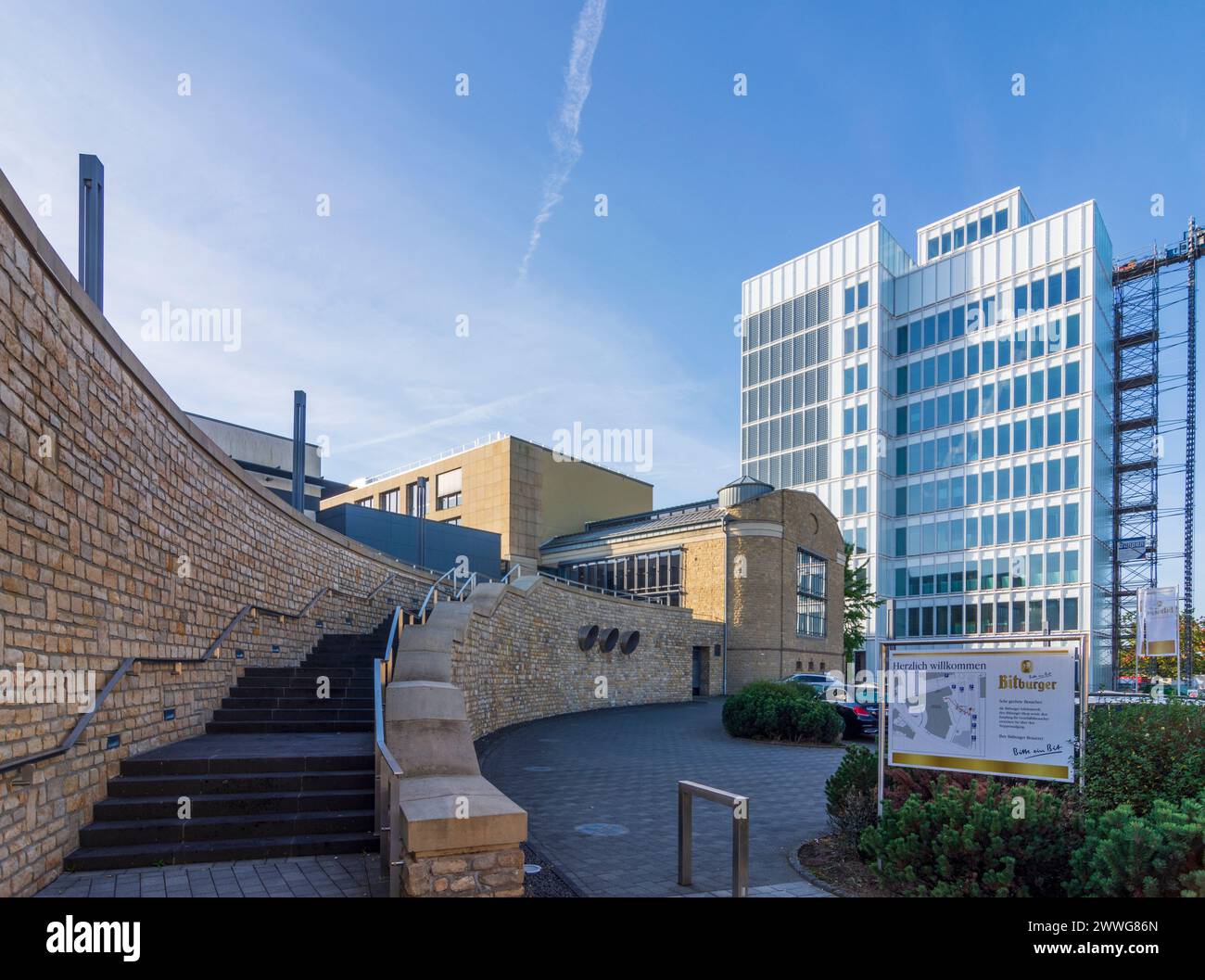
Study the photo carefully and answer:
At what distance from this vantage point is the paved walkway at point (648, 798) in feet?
23.3

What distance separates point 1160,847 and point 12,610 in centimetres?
724

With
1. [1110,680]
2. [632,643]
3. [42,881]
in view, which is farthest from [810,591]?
[42,881]

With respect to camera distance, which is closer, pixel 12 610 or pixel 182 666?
pixel 12 610

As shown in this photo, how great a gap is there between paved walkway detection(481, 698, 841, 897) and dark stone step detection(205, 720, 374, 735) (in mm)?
2184

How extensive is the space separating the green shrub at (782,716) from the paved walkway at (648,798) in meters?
0.62

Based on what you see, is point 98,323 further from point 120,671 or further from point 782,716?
point 782,716

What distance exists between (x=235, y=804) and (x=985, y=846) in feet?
19.7

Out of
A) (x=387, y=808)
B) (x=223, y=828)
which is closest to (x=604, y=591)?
(x=223, y=828)

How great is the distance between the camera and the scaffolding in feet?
176

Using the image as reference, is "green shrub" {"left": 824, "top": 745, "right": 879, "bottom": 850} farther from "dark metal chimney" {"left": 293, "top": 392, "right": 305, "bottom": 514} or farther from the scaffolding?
the scaffolding

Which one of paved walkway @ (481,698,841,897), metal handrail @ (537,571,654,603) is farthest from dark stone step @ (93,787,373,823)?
metal handrail @ (537,571,654,603)
